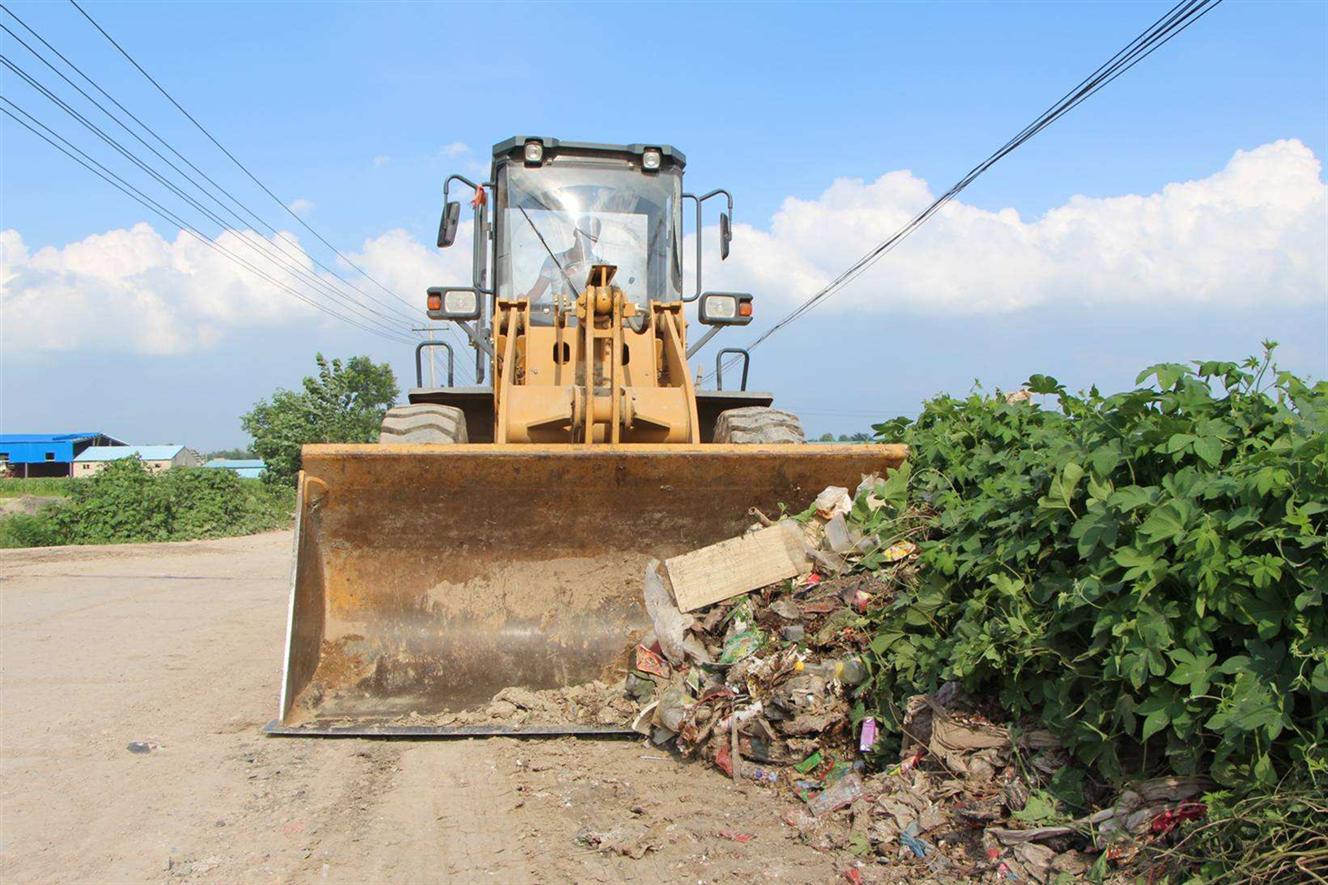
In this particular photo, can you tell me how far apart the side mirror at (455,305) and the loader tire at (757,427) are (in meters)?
1.66

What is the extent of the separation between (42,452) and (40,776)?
224 ft

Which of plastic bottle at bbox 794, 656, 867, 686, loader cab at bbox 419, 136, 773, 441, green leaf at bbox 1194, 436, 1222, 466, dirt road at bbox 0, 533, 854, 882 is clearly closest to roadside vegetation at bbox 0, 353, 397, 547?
loader cab at bbox 419, 136, 773, 441

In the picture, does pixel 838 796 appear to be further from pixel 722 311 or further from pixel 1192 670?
pixel 722 311

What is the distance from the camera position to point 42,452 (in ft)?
209

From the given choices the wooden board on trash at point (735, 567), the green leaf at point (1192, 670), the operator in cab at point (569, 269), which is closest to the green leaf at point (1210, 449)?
the green leaf at point (1192, 670)

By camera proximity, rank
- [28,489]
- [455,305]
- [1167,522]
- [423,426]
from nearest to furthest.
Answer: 1. [1167,522]
2. [423,426]
3. [455,305]
4. [28,489]

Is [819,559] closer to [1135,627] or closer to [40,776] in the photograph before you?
[1135,627]

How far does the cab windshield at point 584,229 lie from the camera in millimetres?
7070

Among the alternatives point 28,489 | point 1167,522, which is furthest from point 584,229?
point 28,489

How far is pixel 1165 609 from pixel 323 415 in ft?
100

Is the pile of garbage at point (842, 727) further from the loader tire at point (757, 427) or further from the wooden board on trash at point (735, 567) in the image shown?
the loader tire at point (757, 427)

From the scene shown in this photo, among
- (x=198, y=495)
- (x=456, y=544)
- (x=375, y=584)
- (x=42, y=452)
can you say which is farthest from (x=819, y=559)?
(x=42, y=452)

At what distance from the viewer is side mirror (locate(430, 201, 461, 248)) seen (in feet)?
22.6

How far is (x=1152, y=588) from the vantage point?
9.85ft
